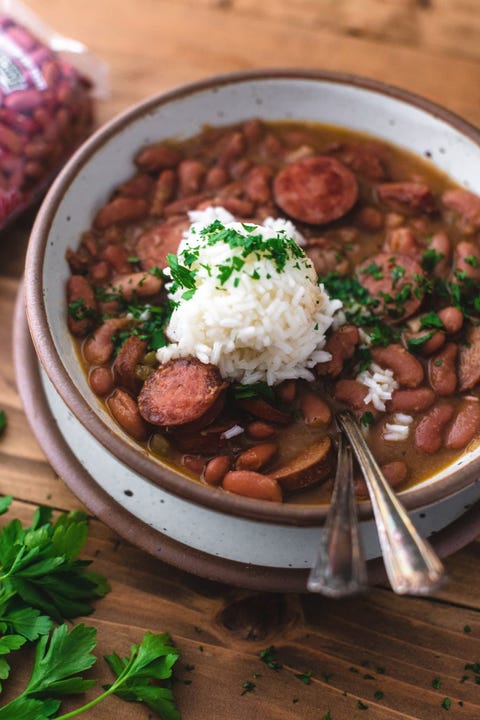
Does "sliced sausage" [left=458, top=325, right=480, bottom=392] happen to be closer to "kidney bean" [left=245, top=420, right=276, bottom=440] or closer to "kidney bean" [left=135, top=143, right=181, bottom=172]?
"kidney bean" [left=245, top=420, right=276, bottom=440]

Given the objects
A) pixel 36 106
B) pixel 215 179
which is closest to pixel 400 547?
pixel 215 179

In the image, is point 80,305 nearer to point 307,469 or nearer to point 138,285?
point 138,285

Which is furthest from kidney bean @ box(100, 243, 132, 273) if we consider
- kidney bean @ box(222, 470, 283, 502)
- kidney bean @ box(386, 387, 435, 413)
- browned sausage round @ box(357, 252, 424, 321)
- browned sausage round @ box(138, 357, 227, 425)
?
kidney bean @ box(386, 387, 435, 413)

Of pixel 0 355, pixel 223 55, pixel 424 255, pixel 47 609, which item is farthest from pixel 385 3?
pixel 47 609

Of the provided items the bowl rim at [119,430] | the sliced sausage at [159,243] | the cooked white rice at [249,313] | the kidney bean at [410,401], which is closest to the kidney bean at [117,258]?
the sliced sausage at [159,243]

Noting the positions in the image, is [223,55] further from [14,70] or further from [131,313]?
[131,313]
